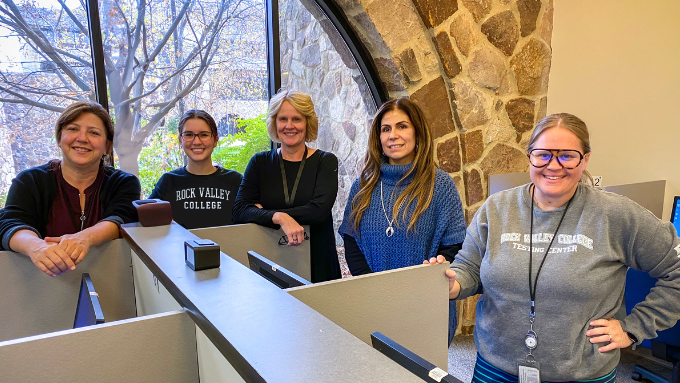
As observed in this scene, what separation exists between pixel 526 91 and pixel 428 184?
1.63 m

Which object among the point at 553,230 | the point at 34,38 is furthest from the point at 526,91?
the point at 34,38

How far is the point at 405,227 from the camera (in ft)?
5.37

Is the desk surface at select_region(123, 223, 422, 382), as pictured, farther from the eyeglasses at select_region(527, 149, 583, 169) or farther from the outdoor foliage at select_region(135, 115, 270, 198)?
the outdoor foliage at select_region(135, 115, 270, 198)

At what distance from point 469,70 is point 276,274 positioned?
6.58 ft

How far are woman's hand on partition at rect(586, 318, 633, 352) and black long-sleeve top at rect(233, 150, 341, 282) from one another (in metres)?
1.03

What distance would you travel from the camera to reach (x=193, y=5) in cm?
280

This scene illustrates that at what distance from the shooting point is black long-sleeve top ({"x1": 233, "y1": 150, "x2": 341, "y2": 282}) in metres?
1.94

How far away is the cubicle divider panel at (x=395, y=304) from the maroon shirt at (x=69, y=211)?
40.7 inches

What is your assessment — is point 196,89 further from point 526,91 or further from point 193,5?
point 526,91

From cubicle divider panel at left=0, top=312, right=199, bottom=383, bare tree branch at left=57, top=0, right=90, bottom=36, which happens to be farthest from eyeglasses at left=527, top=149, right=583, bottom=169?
bare tree branch at left=57, top=0, right=90, bottom=36

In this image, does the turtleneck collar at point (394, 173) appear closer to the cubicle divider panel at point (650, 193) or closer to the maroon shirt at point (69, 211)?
the maroon shirt at point (69, 211)

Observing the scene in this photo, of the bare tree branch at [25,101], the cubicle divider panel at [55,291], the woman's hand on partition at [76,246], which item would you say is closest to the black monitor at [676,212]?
the cubicle divider panel at [55,291]

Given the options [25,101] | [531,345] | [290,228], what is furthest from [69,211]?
[531,345]

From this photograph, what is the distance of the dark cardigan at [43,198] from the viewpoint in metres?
1.47
